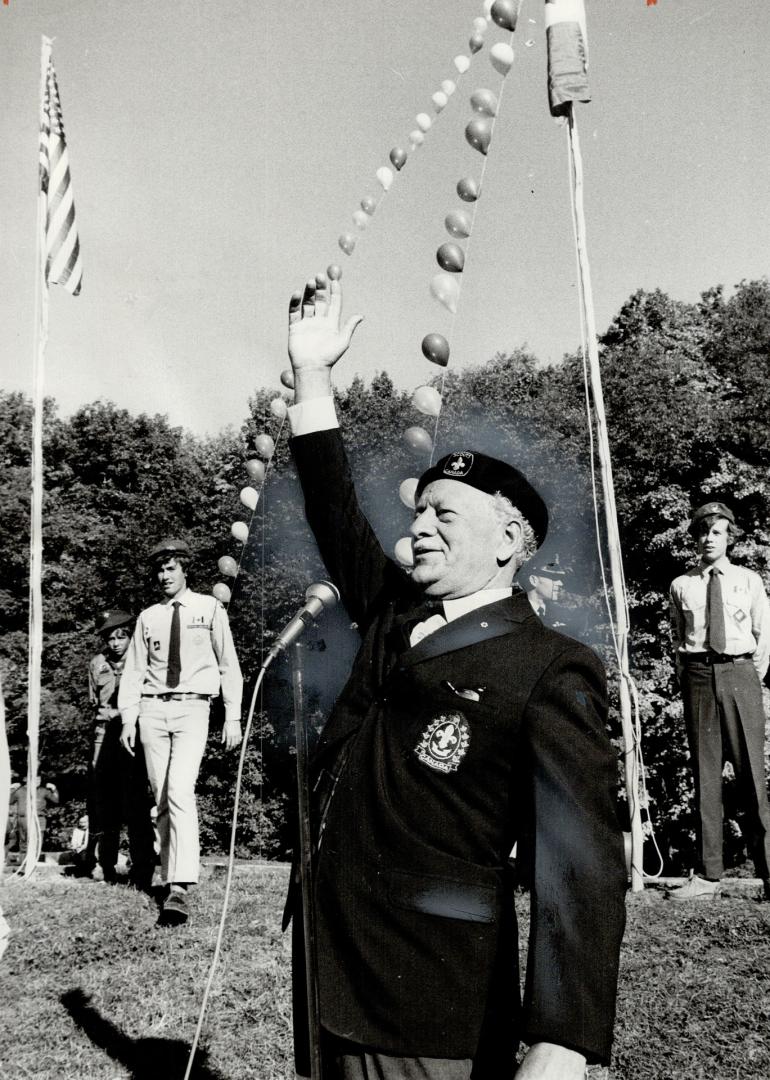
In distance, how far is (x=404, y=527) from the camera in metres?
6.30

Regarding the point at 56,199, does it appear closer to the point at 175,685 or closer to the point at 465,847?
the point at 175,685

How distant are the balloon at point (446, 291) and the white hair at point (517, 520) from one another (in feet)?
13.8

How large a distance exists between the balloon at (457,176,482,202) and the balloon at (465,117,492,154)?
229mm

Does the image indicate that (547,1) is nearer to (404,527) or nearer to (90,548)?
(404,527)

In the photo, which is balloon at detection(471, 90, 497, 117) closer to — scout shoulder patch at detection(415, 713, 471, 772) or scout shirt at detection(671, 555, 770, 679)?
scout shirt at detection(671, 555, 770, 679)

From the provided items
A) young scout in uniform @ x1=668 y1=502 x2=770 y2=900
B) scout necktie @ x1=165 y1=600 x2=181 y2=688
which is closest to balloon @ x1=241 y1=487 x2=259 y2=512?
scout necktie @ x1=165 y1=600 x2=181 y2=688

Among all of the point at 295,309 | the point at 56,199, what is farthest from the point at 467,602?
the point at 56,199

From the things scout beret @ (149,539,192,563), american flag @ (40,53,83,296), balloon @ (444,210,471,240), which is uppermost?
american flag @ (40,53,83,296)

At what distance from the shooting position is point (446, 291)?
604 centimetres

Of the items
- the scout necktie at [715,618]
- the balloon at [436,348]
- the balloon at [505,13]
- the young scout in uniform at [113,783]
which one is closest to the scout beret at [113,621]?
the young scout in uniform at [113,783]

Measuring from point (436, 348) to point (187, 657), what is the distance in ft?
8.37

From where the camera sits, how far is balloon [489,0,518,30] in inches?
227

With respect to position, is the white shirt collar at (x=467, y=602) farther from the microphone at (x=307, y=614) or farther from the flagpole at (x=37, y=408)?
the flagpole at (x=37, y=408)

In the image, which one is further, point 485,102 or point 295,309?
point 485,102
